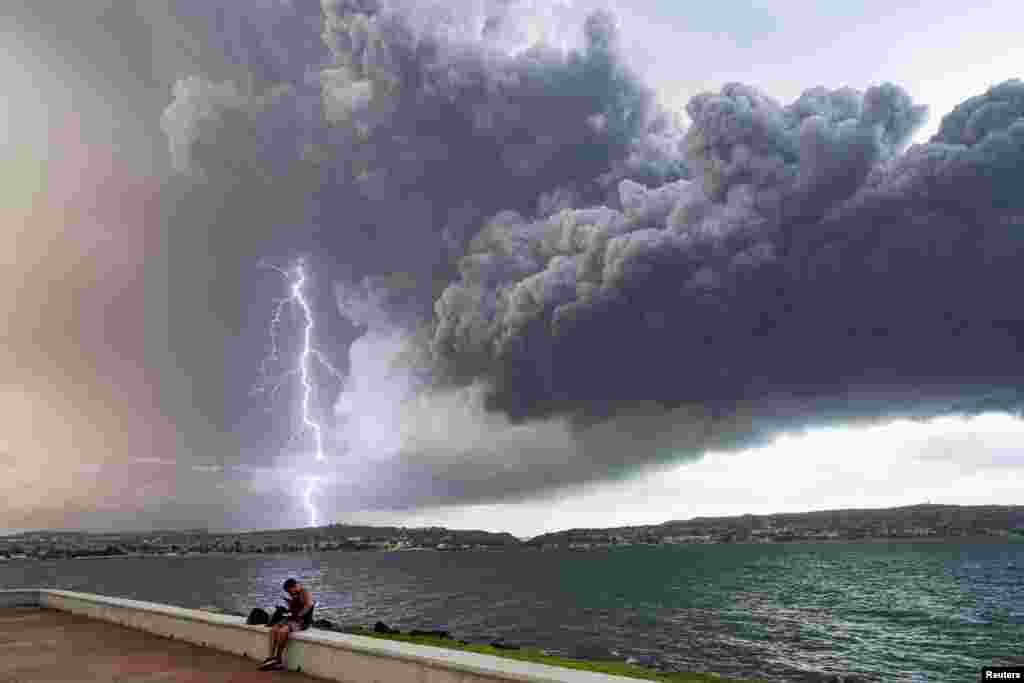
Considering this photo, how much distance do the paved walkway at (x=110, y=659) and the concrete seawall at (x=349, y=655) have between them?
0.19 metres

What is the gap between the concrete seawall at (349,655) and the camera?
310 inches

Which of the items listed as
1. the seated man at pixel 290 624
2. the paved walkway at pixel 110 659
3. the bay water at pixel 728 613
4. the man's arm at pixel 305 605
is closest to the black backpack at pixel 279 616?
the seated man at pixel 290 624

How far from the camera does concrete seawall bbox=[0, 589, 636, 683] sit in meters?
7.88

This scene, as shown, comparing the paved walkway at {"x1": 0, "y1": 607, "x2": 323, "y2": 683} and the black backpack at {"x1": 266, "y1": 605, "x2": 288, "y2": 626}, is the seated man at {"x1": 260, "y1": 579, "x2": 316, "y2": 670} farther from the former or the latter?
the paved walkway at {"x1": 0, "y1": 607, "x2": 323, "y2": 683}

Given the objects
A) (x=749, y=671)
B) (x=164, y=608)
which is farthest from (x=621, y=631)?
(x=164, y=608)

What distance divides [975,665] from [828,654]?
800 cm

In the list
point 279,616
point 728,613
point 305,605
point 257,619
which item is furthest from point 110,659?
point 728,613

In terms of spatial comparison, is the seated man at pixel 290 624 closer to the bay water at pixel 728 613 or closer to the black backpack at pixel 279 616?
the black backpack at pixel 279 616

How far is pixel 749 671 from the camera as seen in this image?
135 feet

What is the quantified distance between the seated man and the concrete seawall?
0.14 m

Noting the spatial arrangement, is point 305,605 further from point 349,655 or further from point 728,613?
point 728,613

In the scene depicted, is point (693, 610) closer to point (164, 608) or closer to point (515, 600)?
point (515, 600)

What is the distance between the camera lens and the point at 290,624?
1102 centimetres

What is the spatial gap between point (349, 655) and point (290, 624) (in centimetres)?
165
